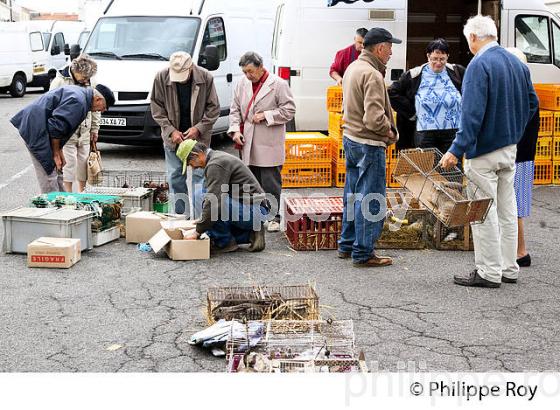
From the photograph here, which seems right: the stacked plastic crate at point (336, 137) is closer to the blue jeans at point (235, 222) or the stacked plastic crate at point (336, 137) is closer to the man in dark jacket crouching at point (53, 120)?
the blue jeans at point (235, 222)

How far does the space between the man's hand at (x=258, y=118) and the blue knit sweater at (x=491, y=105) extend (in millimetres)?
2839

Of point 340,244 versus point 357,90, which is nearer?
point 357,90

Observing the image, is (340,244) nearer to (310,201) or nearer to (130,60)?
(310,201)

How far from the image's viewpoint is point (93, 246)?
9234 mm

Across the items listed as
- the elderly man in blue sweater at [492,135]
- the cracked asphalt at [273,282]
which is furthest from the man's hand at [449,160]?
the cracked asphalt at [273,282]

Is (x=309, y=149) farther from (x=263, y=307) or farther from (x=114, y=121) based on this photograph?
(x=263, y=307)

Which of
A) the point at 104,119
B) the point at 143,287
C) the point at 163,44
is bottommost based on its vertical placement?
the point at 143,287

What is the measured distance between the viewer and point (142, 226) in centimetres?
930

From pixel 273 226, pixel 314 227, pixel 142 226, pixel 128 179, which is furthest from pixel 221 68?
pixel 314 227

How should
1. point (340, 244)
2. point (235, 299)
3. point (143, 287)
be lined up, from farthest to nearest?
point (340, 244)
point (143, 287)
point (235, 299)

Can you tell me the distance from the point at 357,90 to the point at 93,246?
120 inches

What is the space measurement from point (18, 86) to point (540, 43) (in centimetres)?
2050

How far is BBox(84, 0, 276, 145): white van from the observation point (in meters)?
14.9

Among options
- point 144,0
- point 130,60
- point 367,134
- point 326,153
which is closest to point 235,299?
point 367,134
